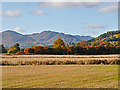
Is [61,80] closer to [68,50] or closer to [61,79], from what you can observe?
[61,79]

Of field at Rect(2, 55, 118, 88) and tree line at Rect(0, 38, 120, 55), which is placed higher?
tree line at Rect(0, 38, 120, 55)

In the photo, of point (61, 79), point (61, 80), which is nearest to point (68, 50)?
point (61, 79)

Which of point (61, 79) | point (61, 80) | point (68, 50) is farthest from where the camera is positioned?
point (68, 50)

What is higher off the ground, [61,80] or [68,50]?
[68,50]

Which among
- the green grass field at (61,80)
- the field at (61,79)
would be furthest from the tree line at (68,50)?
the green grass field at (61,80)

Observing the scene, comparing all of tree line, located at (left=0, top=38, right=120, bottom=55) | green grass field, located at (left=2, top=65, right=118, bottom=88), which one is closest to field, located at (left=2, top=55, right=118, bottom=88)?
green grass field, located at (left=2, top=65, right=118, bottom=88)

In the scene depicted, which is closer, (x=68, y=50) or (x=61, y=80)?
(x=61, y=80)

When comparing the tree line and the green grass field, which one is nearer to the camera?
the green grass field

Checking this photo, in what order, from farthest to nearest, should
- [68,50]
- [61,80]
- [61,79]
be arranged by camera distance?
[68,50]
[61,79]
[61,80]

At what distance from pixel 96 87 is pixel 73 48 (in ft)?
180

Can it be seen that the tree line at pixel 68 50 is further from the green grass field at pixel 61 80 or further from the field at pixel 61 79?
the green grass field at pixel 61 80

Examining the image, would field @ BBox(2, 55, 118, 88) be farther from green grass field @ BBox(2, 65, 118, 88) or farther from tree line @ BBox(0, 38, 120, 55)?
tree line @ BBox(0, 38, 120, 55)

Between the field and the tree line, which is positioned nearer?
the field

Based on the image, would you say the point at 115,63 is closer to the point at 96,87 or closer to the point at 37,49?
the point at 96,87
